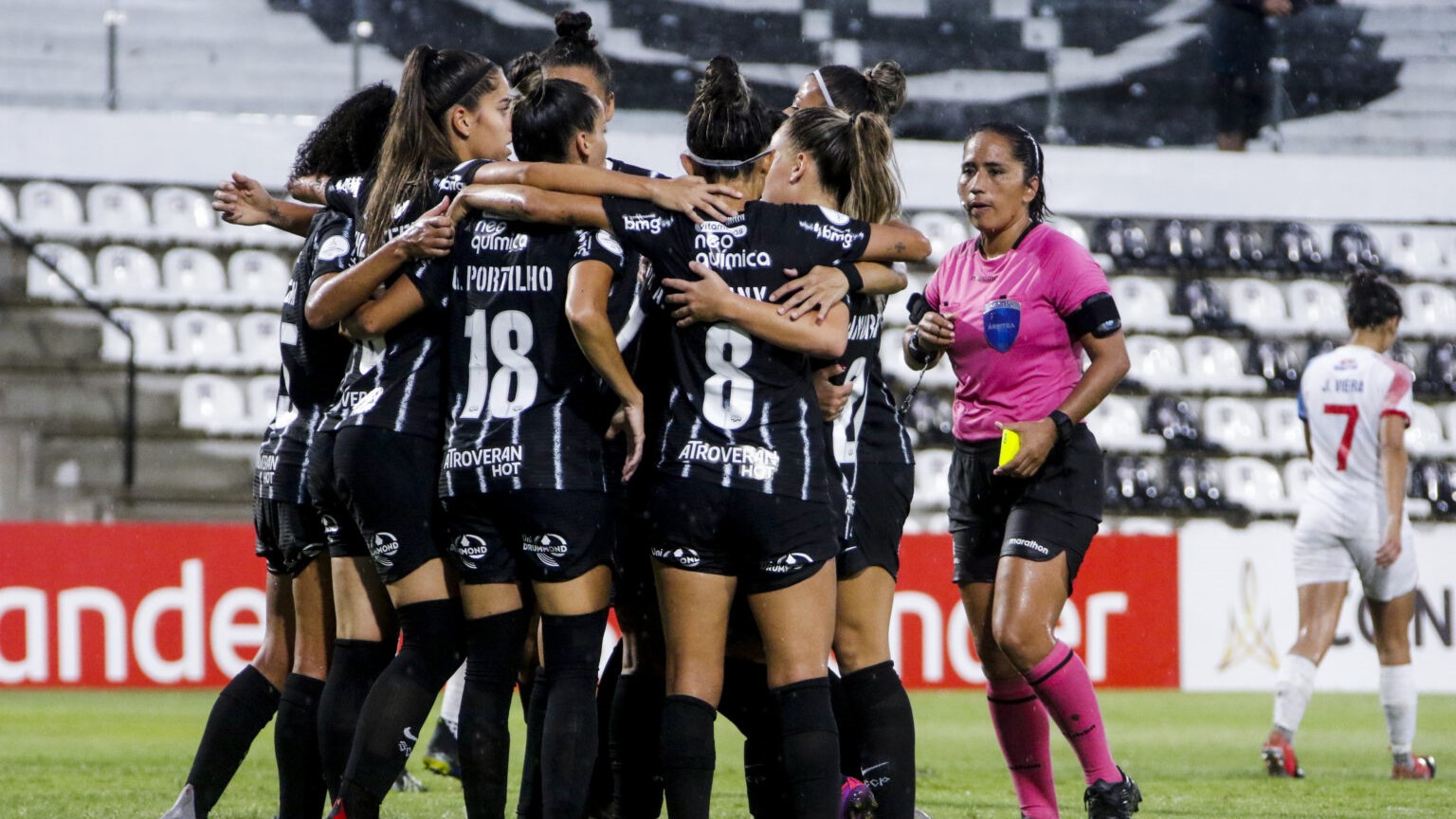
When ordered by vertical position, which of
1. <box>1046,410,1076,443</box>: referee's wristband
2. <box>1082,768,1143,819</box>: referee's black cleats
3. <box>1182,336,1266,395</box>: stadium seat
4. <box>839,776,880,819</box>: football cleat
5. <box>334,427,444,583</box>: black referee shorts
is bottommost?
<box>1082,768,1143,819</box>: referee's black cleats

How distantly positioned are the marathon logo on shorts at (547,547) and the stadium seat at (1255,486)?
9.35m

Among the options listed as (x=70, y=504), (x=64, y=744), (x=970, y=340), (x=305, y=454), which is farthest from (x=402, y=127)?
(x=70, y=504)

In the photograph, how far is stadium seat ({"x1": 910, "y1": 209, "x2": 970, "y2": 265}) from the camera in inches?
506

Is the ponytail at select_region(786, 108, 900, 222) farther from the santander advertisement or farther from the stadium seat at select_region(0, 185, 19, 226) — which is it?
the stadium seat at select_region(0, 185, 19, 226)

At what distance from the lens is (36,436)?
11047mm

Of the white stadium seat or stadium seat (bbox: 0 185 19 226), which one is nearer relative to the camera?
stadium seat (bbox: 0 185 19 226)

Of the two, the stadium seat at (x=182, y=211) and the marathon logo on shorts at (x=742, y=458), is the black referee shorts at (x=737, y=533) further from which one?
the stadium seat at (x=182, y=211)

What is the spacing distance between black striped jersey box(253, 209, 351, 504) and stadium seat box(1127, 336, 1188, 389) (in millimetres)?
9510

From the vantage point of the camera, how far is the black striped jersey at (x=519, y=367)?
10.7 feet

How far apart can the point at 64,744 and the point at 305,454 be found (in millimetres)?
3537

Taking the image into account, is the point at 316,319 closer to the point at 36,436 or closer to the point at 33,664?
the point at 33,664

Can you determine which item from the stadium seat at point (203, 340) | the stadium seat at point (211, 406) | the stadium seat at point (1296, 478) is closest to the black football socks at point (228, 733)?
the stadium seat at point (211, 406)

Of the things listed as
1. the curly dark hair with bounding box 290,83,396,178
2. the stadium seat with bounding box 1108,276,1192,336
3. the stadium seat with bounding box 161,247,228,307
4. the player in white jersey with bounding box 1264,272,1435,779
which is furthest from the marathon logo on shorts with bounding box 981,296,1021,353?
the stadium seat with bounding box 161,247,228,307

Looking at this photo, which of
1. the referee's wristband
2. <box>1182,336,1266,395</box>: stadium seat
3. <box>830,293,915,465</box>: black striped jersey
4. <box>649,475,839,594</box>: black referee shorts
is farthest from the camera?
<box>1182,336,1266,395</box>: stadium seat
